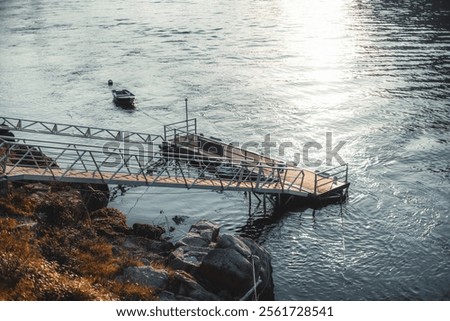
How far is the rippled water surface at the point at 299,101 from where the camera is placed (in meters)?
34.2

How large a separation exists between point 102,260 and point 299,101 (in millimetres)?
50964

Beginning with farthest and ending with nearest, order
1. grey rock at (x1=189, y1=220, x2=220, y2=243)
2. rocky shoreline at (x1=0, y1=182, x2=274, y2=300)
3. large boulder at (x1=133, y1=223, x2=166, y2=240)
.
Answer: large boulder at (x1=133, y1=223, x2=166, y2=240)
grey rock at (x1=189, y1=220, x2=220, y2=243)
rocky shoreline at (x1=0, y1=182, x2=274, y2=300)

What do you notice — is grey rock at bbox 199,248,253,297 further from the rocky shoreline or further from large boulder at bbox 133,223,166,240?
large boulder at bbox 133,223,166,240

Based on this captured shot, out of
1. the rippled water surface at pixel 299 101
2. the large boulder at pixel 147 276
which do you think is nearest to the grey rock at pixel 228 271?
the large boulder at pixel 147 276

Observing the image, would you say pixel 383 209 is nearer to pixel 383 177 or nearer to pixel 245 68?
pixel 383 177

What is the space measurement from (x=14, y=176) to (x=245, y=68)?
65650 millimetres

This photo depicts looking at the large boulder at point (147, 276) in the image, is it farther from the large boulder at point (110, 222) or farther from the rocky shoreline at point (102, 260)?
the large boulder at point (110, 222)

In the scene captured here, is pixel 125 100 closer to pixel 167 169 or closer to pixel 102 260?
pixel 167 169

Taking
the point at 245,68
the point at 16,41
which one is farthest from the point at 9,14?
the point at 245,68

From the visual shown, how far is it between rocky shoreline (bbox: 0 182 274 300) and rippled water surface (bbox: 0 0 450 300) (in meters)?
4.49

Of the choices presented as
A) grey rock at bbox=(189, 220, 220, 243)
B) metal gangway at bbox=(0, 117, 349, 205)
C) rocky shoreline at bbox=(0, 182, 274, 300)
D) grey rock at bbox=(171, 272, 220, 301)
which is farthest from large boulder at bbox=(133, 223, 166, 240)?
grey rock at bbox=(171, 272, 220, 301)

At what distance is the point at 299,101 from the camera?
73.1 meters

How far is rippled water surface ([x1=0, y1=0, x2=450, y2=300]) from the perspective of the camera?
112 feet

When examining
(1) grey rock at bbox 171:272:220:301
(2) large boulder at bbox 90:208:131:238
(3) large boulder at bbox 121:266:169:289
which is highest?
(3) large boulder at bbox 121:266:169:289
